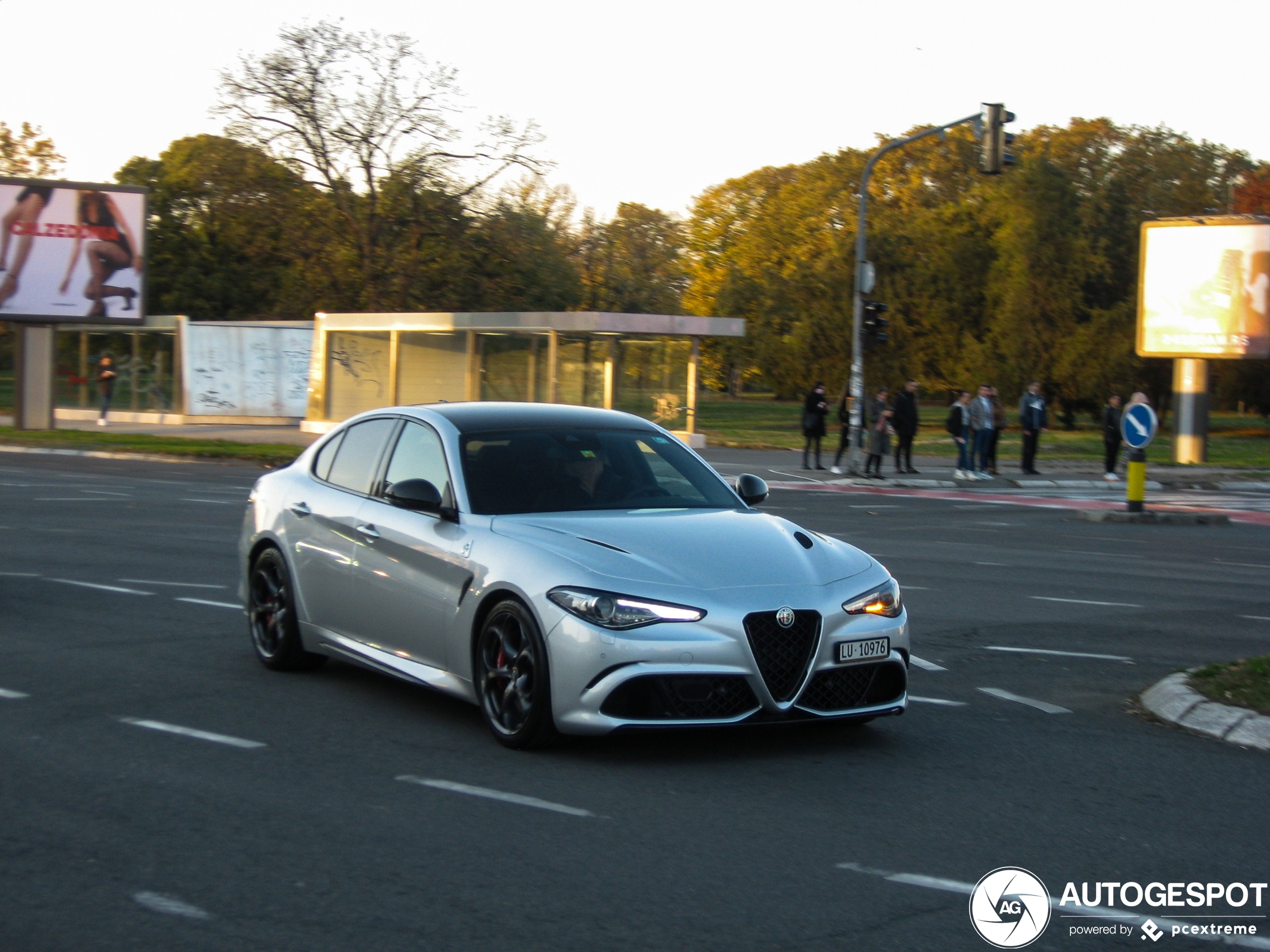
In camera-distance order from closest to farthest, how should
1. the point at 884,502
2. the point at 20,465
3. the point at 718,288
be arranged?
the point at 884,502, the point at 20,465, the point at 718,288

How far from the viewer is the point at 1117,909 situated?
4500 millimetres

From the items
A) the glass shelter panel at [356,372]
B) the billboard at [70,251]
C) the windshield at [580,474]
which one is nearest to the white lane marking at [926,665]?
the windshield at [580,474]

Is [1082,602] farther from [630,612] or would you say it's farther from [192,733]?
[192,733]

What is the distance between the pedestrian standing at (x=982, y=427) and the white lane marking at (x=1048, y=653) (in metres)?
19.8

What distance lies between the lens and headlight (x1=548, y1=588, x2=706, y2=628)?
595 centimetres

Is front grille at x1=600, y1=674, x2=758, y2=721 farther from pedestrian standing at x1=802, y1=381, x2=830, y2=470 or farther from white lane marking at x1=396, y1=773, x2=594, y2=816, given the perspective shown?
pedestrian standing at x1=802, y1=381, x2=830, y2=470

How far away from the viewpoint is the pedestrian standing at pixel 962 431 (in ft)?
96.1

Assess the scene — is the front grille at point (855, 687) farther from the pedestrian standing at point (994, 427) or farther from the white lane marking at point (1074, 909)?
the pedestrian standing at point (994, 427)

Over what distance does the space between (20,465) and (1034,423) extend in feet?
65.2

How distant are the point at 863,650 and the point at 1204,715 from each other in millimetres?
1926

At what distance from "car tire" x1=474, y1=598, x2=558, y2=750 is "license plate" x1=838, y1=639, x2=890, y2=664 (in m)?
1.20

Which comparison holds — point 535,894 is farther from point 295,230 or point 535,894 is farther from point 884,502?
point 295,230

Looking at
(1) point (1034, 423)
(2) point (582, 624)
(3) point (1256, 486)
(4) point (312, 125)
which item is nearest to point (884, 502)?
(1) point (1034, 423)

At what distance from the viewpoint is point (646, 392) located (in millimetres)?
37875
